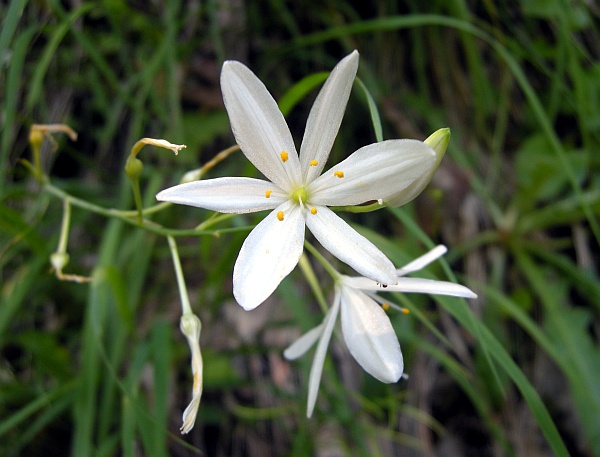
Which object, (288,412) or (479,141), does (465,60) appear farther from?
(288,412)

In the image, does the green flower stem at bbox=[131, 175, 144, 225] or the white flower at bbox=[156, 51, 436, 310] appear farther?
the green flower stem at bbox=[131, 175, 144, 225]

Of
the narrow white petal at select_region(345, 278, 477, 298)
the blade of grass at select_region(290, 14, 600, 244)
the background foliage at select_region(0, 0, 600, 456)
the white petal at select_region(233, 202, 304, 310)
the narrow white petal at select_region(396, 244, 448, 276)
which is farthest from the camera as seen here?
the background foliage at select_region(0, 0, 600, 456)

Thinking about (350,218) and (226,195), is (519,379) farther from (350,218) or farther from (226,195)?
(350,218)

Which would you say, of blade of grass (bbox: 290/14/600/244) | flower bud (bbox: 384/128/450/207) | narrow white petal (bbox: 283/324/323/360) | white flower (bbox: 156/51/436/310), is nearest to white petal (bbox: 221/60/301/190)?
white flower (bbox: 156/51/436/310)

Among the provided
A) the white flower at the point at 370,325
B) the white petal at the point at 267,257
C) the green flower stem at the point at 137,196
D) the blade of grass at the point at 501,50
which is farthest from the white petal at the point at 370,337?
the blade of grass at the point at 501,50

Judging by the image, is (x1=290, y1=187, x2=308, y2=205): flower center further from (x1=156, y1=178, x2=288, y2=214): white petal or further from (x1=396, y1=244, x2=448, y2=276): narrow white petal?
(x1=396, y1=244, x2=448, y2=276): narrow white petal

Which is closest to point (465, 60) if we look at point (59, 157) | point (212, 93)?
point (212, 93)
